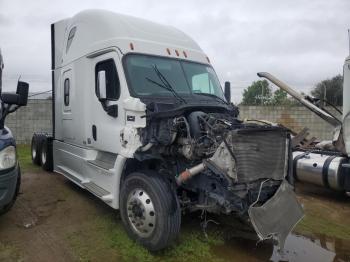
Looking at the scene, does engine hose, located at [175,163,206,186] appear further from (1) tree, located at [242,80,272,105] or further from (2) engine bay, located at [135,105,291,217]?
(1) tree, located at [242,80,272,105]

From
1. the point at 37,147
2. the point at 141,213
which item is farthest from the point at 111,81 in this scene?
the point at 37,147

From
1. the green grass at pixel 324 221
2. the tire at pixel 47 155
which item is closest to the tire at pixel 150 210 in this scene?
the green grass at pixel 324 221

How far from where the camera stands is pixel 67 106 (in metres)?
7.51

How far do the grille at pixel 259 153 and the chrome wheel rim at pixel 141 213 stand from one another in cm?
119

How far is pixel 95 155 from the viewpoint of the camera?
253 inches

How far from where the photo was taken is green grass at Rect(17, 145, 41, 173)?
1002 centimetres

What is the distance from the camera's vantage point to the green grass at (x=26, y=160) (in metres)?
10.0

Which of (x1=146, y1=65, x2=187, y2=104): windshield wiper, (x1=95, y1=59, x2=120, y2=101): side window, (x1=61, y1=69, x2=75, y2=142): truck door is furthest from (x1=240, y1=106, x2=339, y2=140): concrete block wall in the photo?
(x1=95, y1=59, x2=120, y2=101): side window

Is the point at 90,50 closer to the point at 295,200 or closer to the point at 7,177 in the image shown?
the point at 7,177

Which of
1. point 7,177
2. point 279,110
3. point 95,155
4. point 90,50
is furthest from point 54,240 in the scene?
point 279,110

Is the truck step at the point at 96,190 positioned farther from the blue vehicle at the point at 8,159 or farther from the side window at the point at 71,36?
the side window at the point at 71,36

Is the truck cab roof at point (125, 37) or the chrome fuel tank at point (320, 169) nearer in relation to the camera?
the truck cab roof at point (125, 37)

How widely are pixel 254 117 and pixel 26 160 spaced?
818cm

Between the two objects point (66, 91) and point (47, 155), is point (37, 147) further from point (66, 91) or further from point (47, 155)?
point (66, 91)
